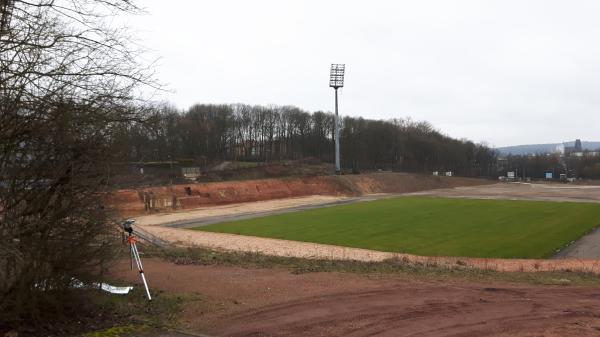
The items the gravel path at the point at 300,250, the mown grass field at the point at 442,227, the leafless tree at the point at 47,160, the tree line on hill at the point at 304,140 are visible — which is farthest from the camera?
the tree line on hill at the point at 304,140

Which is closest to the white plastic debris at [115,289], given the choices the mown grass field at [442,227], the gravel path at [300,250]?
the gravel path at [300,250]

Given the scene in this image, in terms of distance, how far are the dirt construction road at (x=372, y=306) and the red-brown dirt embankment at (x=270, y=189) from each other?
134 feet

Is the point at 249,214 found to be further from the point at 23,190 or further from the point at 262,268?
the point at 23,190

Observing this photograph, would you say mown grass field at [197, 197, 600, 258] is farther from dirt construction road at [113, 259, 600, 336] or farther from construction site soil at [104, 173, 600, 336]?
dirt construction road at [113, 259, 600, 336]

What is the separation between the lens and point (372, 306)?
9.75 metres

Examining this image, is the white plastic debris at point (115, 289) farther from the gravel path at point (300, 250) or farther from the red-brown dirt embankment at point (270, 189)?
the red-brown dirt embankment at point (270, 189)

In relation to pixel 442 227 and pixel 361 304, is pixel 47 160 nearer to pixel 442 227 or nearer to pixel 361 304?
pixel 361 304

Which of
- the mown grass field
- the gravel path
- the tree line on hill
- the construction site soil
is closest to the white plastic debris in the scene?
the construction site soil

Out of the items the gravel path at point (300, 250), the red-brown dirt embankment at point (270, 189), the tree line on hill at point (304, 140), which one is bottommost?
the gravel path at point (300, 250)

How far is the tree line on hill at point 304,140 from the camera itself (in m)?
124

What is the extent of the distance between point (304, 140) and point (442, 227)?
96.3 metres

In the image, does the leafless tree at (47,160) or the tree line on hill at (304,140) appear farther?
the tree line on hill at (304,140)

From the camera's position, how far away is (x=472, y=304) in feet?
33.0

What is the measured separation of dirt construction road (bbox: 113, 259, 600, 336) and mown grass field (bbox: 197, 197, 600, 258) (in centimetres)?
2165
